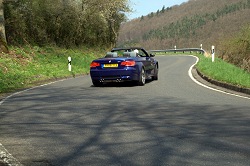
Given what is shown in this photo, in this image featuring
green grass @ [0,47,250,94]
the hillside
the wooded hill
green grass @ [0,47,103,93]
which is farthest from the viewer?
the hillside

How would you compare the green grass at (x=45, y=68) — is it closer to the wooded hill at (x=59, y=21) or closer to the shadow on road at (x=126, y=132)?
the wooded hill at (x=59, y=21)

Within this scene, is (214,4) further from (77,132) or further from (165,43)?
(77,132)

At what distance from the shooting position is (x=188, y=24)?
15512cm

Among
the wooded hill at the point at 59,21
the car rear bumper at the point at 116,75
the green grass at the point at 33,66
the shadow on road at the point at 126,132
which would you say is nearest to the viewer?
the shadow on road at the point at 126,132

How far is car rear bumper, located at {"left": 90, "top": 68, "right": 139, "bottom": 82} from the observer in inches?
552

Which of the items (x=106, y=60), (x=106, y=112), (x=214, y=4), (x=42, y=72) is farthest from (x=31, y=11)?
(x=214, y=4)

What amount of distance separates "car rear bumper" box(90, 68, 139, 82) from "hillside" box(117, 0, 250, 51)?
110m

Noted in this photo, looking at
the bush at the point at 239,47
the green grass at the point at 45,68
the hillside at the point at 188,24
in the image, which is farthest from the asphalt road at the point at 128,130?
the hillside at the point at 188,24

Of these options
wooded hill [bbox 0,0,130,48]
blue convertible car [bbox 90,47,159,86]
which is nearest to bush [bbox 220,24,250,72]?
wooded hill [bbox 0,0,130,48]

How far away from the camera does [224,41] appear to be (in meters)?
32.9

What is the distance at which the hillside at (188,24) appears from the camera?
136625 millimetres

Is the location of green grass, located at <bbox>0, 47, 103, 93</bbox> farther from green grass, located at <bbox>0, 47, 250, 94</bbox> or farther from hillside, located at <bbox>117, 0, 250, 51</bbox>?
hillside, located at <bbox>117, 0, 250, 51</bbox>

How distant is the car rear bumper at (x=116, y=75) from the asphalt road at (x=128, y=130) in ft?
11.1

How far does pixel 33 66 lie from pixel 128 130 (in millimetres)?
15743
